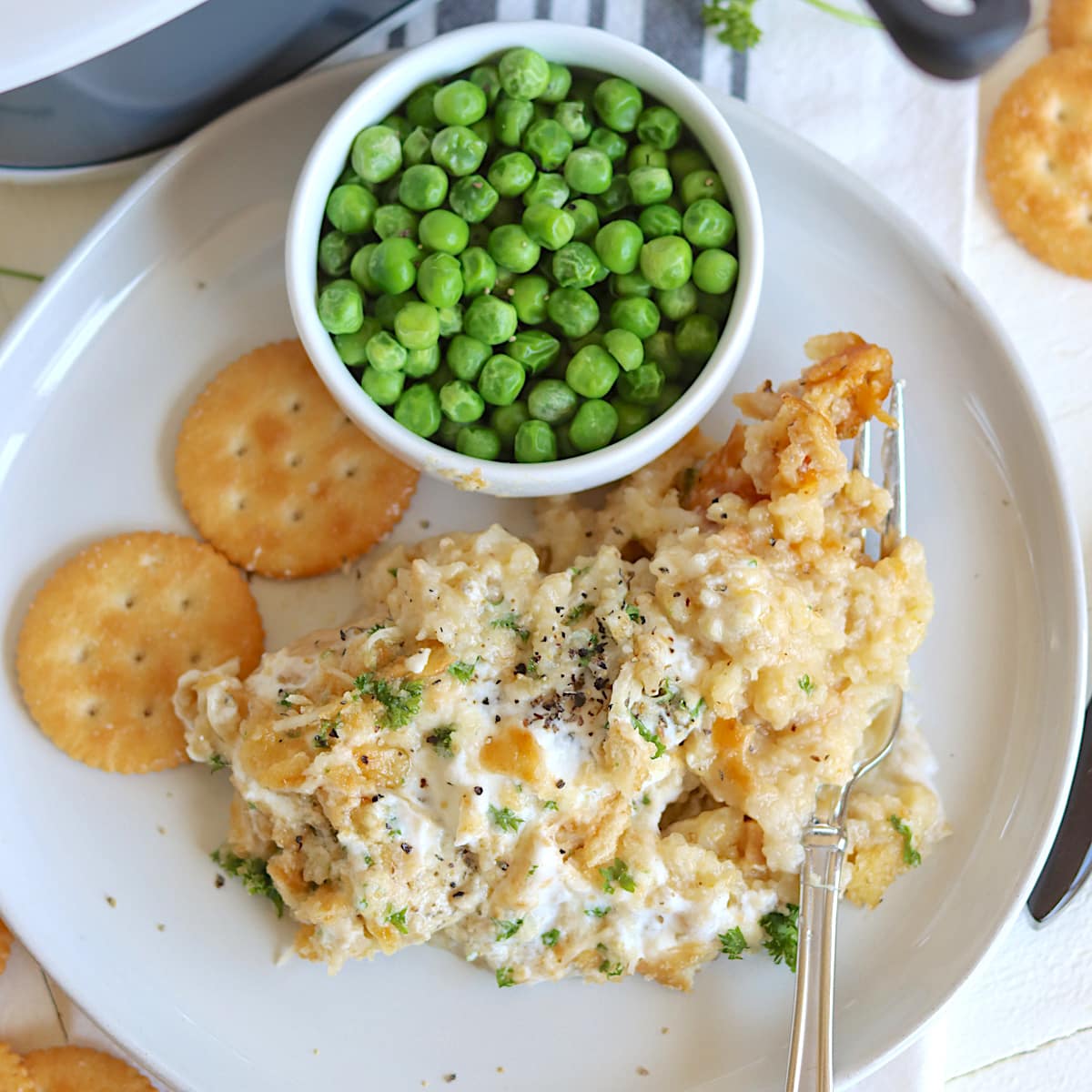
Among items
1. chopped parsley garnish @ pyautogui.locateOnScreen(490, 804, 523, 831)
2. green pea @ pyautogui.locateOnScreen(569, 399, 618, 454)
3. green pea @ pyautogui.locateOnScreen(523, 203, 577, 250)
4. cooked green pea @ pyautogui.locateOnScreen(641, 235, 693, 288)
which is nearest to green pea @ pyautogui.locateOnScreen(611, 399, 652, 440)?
green pea @ pyautogui.locateOnScreen(569, 399, 618, 454)

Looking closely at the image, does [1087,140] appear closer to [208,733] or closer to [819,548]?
[819,548]

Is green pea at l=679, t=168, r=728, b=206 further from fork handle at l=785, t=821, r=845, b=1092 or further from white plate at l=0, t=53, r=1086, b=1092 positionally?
fork handle at l=785, t=821, r=845, b=1092

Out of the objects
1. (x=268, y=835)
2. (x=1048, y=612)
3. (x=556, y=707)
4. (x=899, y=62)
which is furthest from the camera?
(x=899, y=62)

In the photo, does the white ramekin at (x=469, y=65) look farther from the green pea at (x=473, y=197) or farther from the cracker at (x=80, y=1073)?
the cracker at (x=80, y=1073)

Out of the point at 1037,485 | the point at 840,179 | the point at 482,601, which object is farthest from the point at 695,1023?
the point at 840,179

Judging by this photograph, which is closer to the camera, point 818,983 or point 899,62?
point 818,983

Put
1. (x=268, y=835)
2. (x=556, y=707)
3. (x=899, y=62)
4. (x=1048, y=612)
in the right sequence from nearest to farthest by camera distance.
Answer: (x=556, y=707) < (x=268, y=835) < (x=1048, y=612) < (x=899, y=62)

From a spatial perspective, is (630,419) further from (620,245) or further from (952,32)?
A: (952,32)
